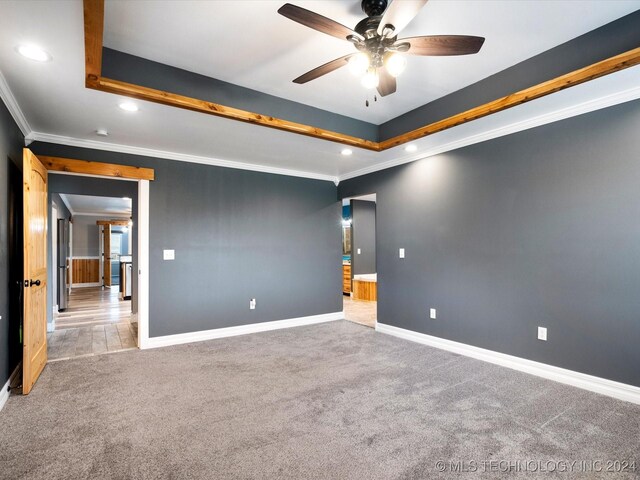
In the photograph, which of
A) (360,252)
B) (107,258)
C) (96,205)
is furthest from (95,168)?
(107,258)

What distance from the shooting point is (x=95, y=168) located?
3873 millimetres

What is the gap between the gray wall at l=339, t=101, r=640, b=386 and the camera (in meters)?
2.77

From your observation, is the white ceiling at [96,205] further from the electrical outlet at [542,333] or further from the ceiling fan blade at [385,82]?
the electrical outlet at [542,333]

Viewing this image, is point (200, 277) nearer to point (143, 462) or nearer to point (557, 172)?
point (143, 462)

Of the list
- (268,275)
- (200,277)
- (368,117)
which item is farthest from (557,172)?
(200,277)

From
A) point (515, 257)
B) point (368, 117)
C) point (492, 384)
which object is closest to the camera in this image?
point (492, 384)

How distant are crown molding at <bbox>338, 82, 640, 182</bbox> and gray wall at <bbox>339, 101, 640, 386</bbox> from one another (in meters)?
0.06

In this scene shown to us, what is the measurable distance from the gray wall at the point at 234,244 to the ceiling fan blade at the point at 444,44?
11.1 feet

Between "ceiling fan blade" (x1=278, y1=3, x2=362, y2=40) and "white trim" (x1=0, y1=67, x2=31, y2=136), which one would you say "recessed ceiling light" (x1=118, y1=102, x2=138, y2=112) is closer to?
"white trim" (x1=0, y1=67, x2=31, y2=136)

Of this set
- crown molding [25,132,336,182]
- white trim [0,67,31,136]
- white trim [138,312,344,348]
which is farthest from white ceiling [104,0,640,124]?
white trim [138,312,344,348]

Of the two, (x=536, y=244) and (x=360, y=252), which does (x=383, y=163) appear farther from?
(x=360, y=252)

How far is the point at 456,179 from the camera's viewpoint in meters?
3.97

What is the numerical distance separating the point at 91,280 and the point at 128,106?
10.5 meters

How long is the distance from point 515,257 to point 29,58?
4266 millimetres
